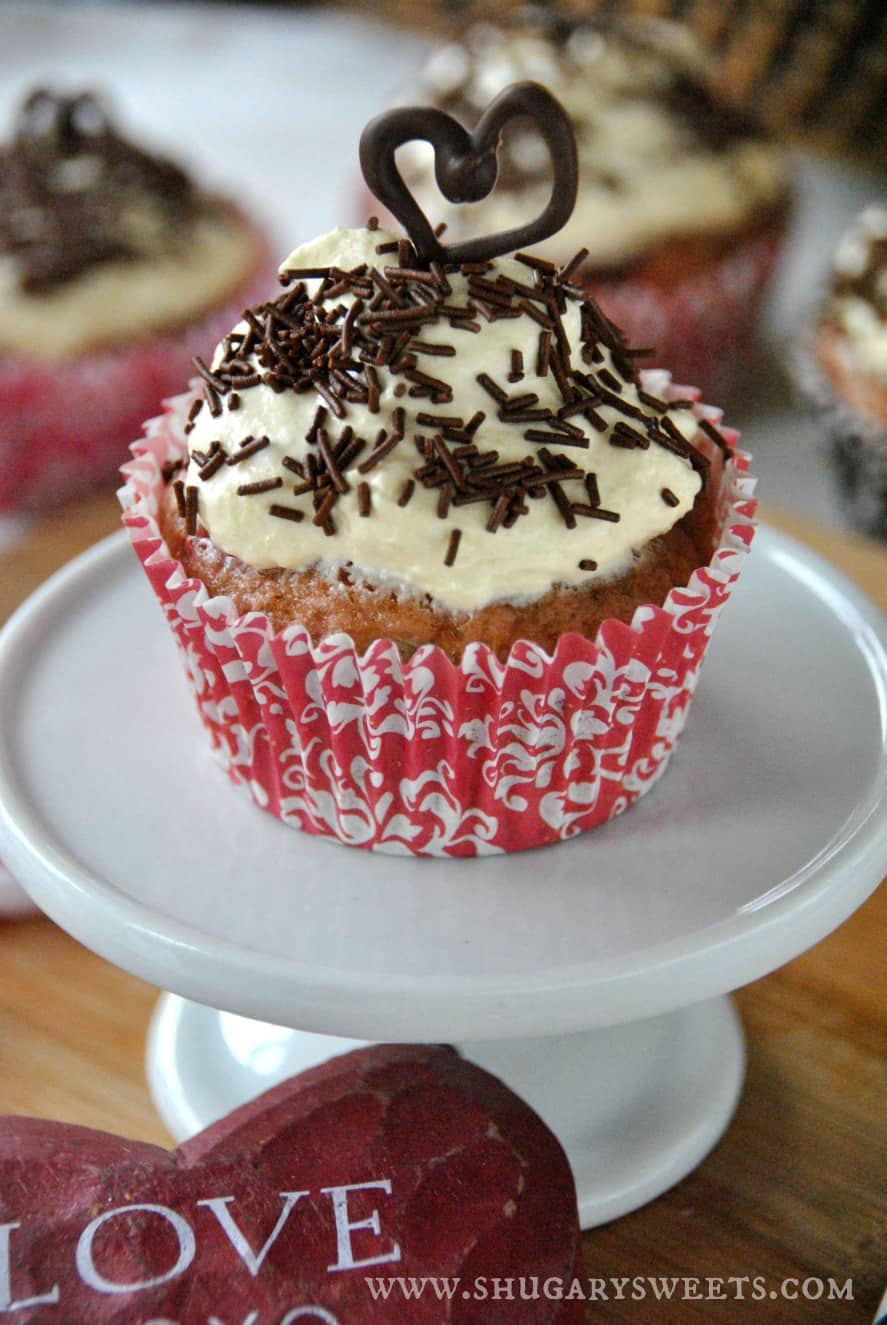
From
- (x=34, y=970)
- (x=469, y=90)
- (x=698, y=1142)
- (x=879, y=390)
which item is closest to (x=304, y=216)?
(x=469, y=90)

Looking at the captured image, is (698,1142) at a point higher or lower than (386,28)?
lower

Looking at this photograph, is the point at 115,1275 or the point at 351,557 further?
the point at 351,557

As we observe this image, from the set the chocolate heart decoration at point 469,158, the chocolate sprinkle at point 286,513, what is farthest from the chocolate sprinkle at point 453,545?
the chocolate heart decoration at point 469,158

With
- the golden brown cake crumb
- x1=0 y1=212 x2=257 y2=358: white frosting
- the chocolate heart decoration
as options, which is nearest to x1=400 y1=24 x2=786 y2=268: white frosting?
x1=0 y1=212 x2=257 y2=358: white frosting

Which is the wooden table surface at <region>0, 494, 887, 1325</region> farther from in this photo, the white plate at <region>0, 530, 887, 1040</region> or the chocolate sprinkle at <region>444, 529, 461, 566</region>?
the chocolate sprinkle at <region>444, 529, 461, 566</region>

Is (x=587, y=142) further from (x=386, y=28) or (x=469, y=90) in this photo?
(x=386, y=28)

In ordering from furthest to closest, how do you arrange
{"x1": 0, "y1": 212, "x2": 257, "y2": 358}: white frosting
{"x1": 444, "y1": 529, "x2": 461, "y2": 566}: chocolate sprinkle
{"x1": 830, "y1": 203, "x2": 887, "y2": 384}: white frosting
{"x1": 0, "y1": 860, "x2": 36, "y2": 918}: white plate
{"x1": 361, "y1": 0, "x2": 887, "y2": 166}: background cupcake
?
{"x1": 361, "y1": 0, "x2": 887, "y2": 166}: background cupcake, {"x1": 0, "y1": 212, "x2": 257, "y2": 358}: white frosting, {"x1": 830, "y1": 203, "x2": 887, "y2": 384}: white frosting, {"x1": 0, "y1": 860, "x2": 36, "y2": 918}: white plate, {"x1": 444, "y1": 529, "x2": 461, "y2": 566}: chocolate sprinkle

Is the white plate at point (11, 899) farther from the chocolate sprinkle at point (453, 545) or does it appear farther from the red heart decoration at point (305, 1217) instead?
the chocolate sprinkle at point (453, 545)
